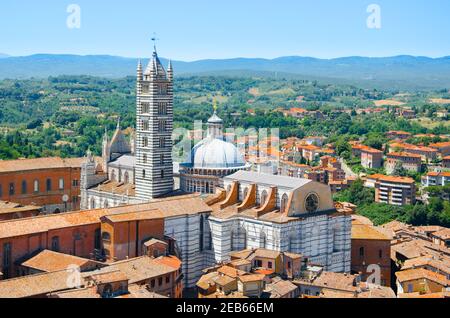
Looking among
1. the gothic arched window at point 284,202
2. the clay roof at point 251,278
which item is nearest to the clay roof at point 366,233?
the gothic arched window at point 284,202

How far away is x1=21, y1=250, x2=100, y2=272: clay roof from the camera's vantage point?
2995 cm

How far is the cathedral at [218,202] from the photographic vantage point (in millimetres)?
36219

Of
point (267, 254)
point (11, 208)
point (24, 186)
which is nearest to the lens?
point (267, 254)

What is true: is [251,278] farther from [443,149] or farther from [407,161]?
[443,149]

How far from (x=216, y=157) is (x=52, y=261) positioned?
13.7 m

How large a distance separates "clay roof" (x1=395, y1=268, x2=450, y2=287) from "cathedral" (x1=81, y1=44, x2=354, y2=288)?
355 cm

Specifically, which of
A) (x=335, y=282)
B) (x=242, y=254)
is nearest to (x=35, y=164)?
(x=242, y=254)

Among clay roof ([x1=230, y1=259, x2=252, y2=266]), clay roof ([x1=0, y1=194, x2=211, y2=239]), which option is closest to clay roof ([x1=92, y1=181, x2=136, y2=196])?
clay roof ([x1=0, y1=194, x2=211, y2=239])

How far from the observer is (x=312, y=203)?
122ft

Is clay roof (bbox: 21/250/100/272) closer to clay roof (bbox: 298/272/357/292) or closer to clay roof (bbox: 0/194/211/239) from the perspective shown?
clay roof (bbox: 0/194/211/239)

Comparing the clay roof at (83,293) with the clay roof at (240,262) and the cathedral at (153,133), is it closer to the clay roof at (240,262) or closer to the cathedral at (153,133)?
the clay roof at (240,262)

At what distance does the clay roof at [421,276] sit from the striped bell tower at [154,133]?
1422 cm
